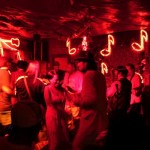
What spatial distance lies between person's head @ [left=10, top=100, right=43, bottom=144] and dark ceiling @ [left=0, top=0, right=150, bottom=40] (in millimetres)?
4694

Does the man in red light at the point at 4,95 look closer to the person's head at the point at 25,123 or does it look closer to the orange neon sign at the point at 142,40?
the person's head at the point at 25,123

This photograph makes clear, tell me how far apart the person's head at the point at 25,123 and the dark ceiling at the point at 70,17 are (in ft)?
15.4

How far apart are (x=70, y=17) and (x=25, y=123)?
6.50 meters

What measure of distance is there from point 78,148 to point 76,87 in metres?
2.70

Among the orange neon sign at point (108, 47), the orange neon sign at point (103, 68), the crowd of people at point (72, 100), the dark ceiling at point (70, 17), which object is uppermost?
the dark ceiling at point (70, 17)

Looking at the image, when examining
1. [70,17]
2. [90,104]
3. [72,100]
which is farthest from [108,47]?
[90,104]

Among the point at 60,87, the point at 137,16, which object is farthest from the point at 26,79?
the point at 137,16

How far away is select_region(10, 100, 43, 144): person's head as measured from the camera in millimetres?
2582

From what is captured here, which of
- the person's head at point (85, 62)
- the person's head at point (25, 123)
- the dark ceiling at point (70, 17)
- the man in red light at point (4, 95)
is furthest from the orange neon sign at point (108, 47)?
the person's head at point (25, 123)

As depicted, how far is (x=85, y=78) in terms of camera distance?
5.12 meters

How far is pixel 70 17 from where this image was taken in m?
Answer: 8.80

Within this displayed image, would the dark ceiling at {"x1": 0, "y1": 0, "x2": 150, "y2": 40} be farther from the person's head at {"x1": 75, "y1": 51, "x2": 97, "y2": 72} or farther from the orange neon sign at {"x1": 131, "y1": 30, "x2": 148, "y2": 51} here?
the person's head at {"x1": 75, "y1": 51, "x2": 97, "y2": 72}

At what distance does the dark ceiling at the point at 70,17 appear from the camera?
7.43 m

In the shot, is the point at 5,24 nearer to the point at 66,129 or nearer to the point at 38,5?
the point at 38,5
